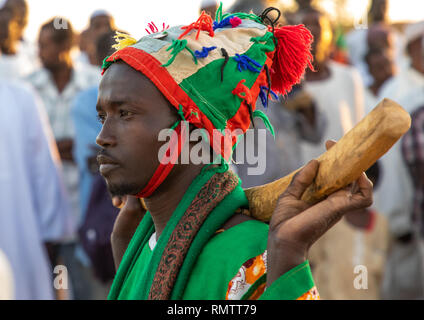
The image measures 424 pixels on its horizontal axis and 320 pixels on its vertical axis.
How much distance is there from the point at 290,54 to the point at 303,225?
33.0 inches

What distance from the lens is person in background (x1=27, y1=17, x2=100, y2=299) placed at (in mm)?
6777

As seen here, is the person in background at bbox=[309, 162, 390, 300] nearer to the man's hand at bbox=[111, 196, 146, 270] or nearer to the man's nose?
the man's hand at bbox=[111, 196, 146, 270]

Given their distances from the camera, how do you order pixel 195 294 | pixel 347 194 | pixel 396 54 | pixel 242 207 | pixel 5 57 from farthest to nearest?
pixel 396 54 < pixel 5 57 < pixel 242 207 < pixel 195 294 < pixel 347 194

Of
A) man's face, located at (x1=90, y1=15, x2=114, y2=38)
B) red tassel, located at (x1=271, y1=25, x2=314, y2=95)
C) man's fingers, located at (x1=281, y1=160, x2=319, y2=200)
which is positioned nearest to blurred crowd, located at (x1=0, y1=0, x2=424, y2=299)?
man's face, located at (x1=90, y1=15, x2=114, y2=38)

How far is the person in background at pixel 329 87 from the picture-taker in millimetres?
6949

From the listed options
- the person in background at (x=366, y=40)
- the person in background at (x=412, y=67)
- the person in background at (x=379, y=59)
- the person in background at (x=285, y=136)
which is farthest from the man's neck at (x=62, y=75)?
the person in background at (x=366, y=40)

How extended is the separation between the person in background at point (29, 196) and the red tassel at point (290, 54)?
3999mm

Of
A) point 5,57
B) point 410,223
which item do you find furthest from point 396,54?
point 5,57

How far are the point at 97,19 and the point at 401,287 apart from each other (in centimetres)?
455

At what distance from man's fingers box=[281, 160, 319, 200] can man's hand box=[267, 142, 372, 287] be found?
5 centimetres

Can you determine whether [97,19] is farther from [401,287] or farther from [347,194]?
[347,194]

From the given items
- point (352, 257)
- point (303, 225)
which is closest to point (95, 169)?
point (352, 257)

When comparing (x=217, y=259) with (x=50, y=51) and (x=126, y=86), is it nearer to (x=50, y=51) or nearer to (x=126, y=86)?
(x=126, y=86)

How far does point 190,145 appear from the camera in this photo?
2670 mm
